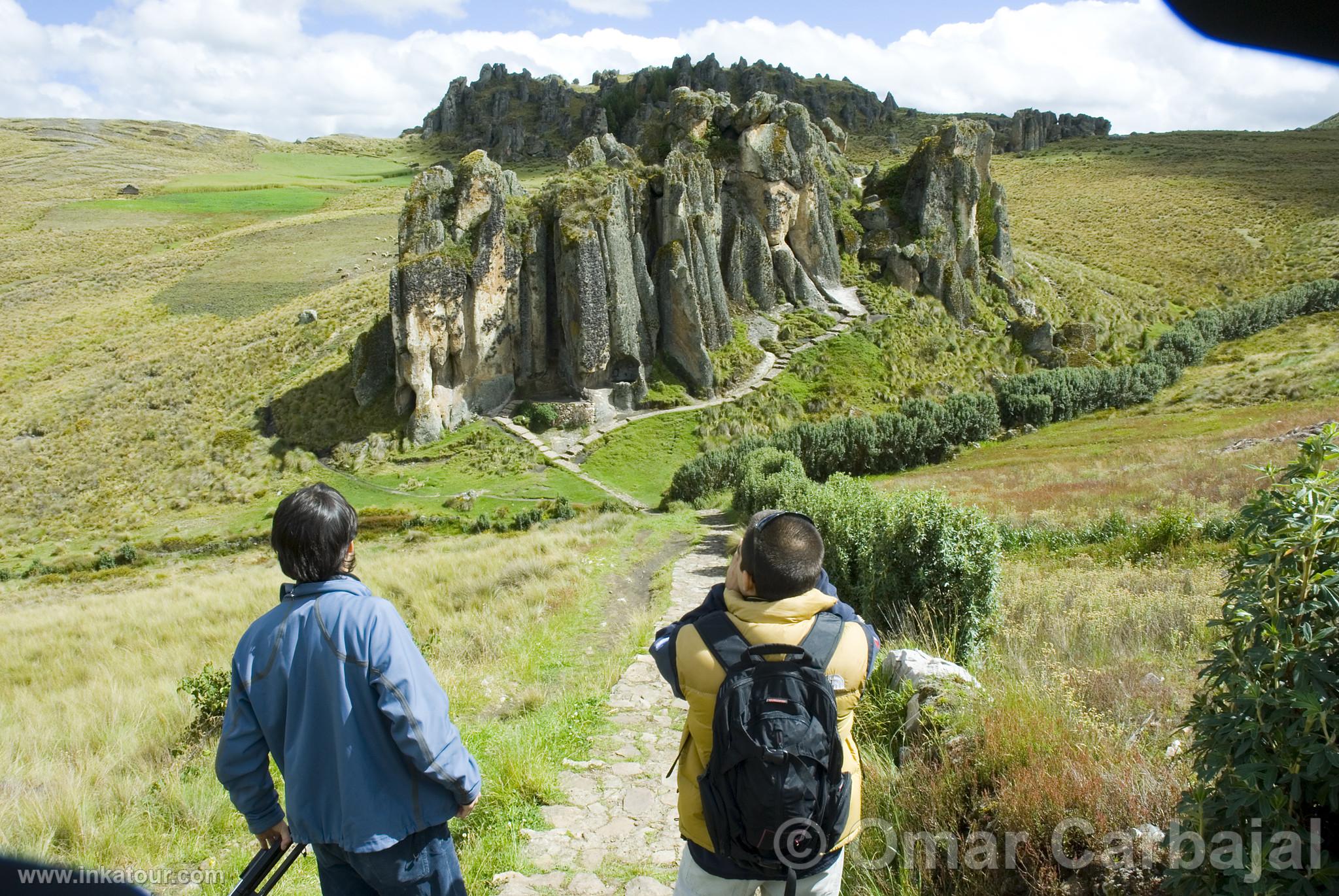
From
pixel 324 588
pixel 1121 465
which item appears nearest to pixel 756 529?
pixel 324 588

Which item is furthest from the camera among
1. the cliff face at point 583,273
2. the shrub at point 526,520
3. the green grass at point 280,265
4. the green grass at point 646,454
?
the green grass at point 280,265

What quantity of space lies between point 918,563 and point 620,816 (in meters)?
5.25

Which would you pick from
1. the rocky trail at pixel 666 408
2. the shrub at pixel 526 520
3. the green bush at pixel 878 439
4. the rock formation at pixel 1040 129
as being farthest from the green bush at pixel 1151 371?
the rock formation at pixel 1040 129

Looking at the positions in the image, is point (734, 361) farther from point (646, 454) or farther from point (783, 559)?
point (783, 559)

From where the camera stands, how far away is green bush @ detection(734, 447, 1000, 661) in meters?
9.13

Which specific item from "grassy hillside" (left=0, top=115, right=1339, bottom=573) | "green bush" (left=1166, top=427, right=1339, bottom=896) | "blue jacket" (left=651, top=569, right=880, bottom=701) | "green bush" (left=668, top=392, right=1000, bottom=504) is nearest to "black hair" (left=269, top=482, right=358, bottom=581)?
"blue jacket" (left=651, top=569, right=880, bottom=701)

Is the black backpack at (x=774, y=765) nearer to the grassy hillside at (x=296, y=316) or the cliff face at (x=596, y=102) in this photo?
the grassy hillside at (x=296, y=316)

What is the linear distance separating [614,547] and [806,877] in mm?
19139

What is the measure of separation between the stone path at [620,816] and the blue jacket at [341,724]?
200 cm

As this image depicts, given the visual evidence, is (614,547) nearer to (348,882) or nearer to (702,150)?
(348,882)

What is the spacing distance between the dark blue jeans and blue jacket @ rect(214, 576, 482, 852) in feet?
0.37

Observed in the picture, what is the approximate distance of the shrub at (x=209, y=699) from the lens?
831cm

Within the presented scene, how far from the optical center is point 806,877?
3.17 m

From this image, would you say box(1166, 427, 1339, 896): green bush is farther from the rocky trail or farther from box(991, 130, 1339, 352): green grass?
box(991, 130, 1339, 352): green grass
